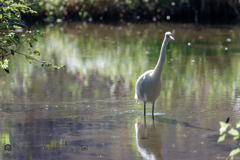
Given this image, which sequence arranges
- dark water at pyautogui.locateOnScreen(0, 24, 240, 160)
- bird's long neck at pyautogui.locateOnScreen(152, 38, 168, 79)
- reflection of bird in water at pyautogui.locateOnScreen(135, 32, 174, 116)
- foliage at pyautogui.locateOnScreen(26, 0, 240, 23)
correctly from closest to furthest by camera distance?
dark water at pyautogui.locateOnScreen(0, 24, 240, 160)
bird's long neck at pyautogui.locateOnScreen(152, 38, 168, 79)
reflection of bird in water at pyautogui.locateOnScreen(135, 32, 174, 116)
foliage at pyautogui.locateOnScreen(26, 0, 240, 23)

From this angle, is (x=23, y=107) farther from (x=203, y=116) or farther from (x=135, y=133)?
(x=203, y=116)

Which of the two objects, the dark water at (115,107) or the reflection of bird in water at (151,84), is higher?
the reflection of bird in water at (151,84)

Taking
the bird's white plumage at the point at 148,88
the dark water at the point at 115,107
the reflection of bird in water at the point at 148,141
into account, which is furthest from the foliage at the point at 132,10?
the reflection of bird in water at the point at 148,141

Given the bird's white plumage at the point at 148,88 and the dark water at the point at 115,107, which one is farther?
the bird's white plumage at the point at 148,88

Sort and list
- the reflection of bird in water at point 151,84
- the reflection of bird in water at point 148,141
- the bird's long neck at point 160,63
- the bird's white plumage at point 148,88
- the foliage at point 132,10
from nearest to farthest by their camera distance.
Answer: the reflection of bird in water at point 148,141, the bird's long neck at point 160,63, the reflection of bird in water at point 151,84, the bird's white plumage at point 148,88, the foliage at point 132,10

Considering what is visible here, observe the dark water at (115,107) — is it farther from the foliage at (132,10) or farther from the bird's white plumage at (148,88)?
the foliage at (132,10)

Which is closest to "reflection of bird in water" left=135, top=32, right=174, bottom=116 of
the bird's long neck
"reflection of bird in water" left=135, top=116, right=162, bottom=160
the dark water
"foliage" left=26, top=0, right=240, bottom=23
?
the bird's long neck

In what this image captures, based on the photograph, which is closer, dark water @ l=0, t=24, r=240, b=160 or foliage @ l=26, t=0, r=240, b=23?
dark water @ l=0, t=24, r=240, b=160

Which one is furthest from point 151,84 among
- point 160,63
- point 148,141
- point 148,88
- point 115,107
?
point 148,141

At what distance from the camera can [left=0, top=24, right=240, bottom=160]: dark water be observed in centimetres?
528

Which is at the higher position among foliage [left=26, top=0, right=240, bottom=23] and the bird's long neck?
foliage [left=26, top=0, right=240, bottom=23]

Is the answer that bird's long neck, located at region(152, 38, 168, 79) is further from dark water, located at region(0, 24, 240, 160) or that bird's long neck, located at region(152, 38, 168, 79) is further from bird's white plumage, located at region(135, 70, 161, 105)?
dark water, located at region(0, 24, 240, 160)

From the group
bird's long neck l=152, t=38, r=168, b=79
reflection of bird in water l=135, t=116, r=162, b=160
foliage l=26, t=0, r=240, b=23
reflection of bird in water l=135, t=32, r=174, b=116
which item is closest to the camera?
reflection of bird in water l=135, t=116, r=162, b=160

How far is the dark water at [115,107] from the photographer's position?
5.28 meters
